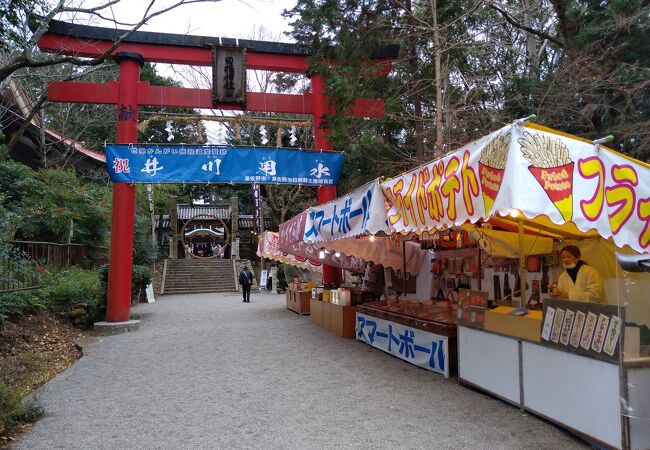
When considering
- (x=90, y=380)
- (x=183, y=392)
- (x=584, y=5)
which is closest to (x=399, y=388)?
(x=183, y=392)

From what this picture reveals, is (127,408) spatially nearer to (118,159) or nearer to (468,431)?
(468,431)

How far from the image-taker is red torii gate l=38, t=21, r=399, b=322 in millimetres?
11625

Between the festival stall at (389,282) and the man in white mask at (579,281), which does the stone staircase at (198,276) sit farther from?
the man in white mask at (579,281)

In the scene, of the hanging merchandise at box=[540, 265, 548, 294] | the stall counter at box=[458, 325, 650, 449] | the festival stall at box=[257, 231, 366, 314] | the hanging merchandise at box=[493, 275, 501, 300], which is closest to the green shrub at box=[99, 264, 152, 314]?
the festival stall at box=[257, 231, 366, 314]

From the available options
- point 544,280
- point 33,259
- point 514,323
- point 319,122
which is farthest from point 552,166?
point 33,259

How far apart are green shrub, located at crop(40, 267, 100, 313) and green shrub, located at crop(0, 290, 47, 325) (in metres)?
0.33

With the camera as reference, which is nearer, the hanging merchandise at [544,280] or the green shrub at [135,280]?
the hanging merchandise at [544,280]

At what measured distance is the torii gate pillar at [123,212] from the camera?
38.4 ft

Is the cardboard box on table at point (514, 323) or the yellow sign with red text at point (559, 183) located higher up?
the yellow sign with red text at point (559, 183)

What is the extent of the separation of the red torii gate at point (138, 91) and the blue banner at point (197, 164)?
0.68 metres

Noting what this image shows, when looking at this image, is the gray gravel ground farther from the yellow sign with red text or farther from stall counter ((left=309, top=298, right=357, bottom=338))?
the yellow sign with red text

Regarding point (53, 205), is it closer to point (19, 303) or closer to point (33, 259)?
point (33, 259)

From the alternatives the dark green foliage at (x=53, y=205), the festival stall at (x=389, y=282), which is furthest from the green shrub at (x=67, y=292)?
the festival stall at (x=389, y=282)

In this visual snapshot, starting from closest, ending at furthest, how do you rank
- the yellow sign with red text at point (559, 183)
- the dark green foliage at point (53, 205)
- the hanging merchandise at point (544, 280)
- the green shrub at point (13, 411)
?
the yellow sign with red text at point (559, 183) < the green shrub at point (13, 411) < the hanging merchandise at point (544, 280) < the dark green foliage at point (53, 205)
